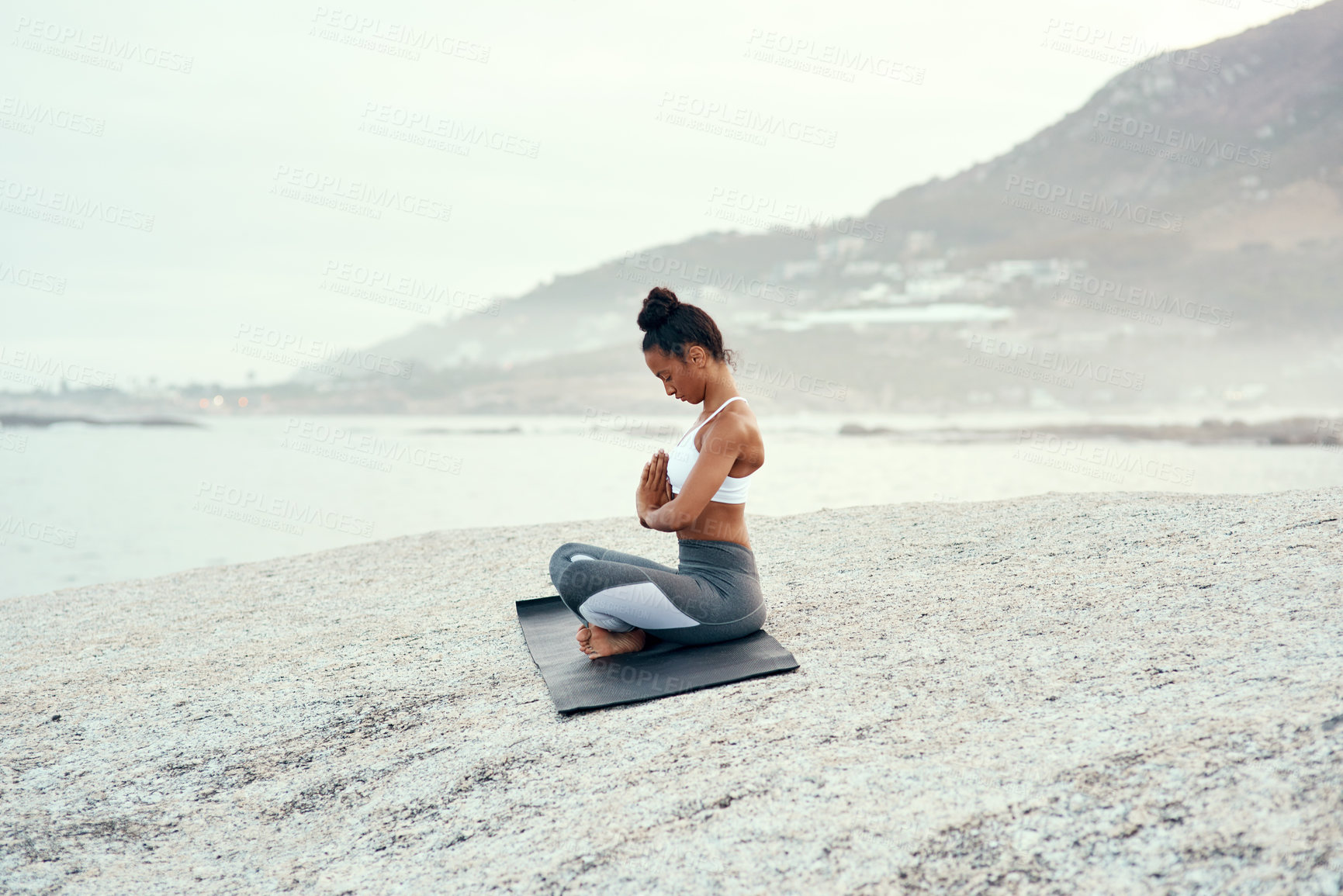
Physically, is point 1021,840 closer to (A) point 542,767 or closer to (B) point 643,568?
(A) point 542,767

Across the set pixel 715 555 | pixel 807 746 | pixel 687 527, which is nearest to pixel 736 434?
pixel 687 527

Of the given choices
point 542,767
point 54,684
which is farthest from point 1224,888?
point 54,684

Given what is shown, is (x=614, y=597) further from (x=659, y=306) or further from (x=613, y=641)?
(x=659, y=306)

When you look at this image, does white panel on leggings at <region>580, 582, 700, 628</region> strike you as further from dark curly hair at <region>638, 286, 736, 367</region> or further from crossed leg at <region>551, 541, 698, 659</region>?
dark curly hair at <region>638, 286, 736, 367</region>

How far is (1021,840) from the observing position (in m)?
2.14

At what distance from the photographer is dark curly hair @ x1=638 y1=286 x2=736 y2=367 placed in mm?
3523

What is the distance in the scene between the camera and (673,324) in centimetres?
353
